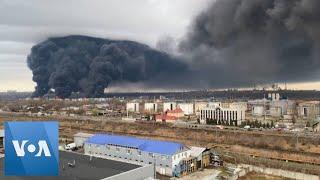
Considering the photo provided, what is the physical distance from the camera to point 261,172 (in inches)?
1125

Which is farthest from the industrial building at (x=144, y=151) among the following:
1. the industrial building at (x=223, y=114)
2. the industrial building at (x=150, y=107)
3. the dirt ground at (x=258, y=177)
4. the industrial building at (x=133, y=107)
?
the industrial building at (x=150, y=107)

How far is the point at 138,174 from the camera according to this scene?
21172mm

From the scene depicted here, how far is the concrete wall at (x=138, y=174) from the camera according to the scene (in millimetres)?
19938

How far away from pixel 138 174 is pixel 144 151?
283 inches

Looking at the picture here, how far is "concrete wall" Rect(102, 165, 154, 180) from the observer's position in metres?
19.9

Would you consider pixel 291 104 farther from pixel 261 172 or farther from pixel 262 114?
pixel 261 172

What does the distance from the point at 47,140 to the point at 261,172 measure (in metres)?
22.7

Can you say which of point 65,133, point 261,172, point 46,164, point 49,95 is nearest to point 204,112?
point 65,133

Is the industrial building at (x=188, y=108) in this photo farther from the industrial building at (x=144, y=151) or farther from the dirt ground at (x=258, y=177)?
the dirt ground at (x=258, y=177)

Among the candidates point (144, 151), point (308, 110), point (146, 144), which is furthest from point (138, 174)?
point (308, 110)

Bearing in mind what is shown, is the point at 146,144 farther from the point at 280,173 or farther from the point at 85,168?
the point at 280,173

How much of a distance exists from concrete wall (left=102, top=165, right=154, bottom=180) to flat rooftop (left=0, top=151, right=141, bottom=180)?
0.50 meters

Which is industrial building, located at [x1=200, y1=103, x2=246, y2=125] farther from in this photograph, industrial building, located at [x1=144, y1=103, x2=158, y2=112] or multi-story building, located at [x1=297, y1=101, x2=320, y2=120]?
industrial building, located at [x1=144, y1=103, x2=158, y2=112]

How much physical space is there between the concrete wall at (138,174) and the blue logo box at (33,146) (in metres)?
10.5
